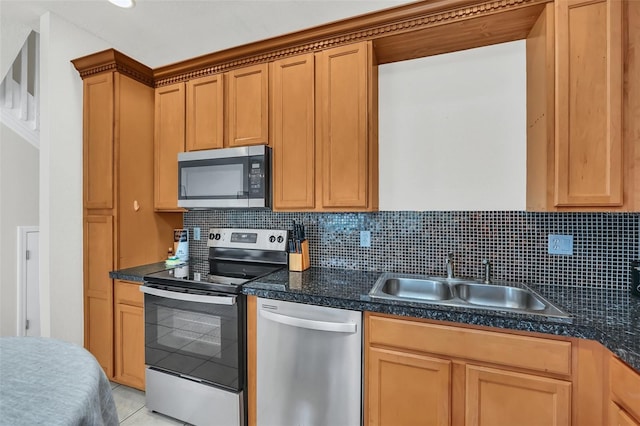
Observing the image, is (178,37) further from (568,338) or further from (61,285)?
(568,338)

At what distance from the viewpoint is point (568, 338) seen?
1.11m

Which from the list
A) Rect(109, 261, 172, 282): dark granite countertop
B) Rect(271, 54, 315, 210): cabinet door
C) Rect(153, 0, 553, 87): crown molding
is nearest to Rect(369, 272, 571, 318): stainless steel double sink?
Rect(271, 54, 315, 210): cabinet door

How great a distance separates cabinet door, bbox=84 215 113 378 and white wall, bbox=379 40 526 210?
2.07 metres

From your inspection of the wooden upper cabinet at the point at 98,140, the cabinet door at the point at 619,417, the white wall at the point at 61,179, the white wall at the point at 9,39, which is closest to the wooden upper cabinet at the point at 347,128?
the cabinet door at the point at 619,417

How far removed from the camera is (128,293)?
2.06 metres

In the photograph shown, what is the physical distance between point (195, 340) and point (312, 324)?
83 cm

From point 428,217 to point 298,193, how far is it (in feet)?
2.92

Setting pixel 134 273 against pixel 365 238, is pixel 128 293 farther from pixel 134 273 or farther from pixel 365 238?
pixel 365 238

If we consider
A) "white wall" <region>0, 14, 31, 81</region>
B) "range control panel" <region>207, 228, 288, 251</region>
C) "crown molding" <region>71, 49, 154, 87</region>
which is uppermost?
"white wall" <region>0, 14, 31, 81</region>

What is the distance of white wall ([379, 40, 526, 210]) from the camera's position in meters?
1.77

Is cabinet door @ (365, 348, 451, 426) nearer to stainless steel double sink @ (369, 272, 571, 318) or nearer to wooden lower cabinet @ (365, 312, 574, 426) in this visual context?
wooden lower cabinet @ (365, 312, 574, 426)

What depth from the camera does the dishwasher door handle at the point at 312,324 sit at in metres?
1.40

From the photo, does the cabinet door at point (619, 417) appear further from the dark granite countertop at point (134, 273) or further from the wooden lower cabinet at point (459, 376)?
the dark granite countertop at point (134, 273)

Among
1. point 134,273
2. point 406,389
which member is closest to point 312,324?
point 406,389
